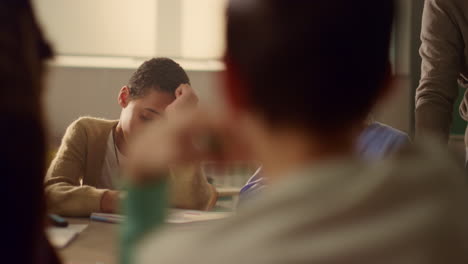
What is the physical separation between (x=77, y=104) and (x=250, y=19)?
3612mm

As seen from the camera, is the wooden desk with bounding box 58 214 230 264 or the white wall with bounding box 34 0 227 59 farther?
the white wall with bounding box 34 0 227 59

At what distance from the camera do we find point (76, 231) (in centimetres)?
138

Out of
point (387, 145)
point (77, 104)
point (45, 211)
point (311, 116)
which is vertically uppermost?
point (311, 116)

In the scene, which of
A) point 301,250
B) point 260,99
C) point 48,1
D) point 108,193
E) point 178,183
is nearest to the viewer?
point 301,250

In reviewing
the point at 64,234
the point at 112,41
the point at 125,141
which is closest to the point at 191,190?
the point at 125,141

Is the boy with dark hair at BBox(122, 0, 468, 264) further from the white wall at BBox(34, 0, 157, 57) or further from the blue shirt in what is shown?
the white wall at BBox(34, 0, 157, 57)

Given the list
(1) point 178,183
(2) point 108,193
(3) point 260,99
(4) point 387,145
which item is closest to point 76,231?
(2) point 108,193

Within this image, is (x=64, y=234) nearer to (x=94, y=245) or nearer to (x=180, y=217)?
(x=94, y=245)

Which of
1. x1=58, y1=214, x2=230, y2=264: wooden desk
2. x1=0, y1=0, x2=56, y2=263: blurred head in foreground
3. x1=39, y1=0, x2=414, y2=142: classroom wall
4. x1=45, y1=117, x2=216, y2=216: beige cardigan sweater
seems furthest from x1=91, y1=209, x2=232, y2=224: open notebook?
x1=39, y1=0, x2=414, y2=142: classroom wall

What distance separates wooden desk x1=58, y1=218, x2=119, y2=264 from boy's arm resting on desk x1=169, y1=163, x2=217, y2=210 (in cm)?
45

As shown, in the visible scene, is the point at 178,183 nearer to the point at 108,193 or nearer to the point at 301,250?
the point at 108,193

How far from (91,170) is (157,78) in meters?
0.40

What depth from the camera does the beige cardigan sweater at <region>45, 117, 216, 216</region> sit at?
1939mm

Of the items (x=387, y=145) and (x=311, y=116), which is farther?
(x=387, y=145)
